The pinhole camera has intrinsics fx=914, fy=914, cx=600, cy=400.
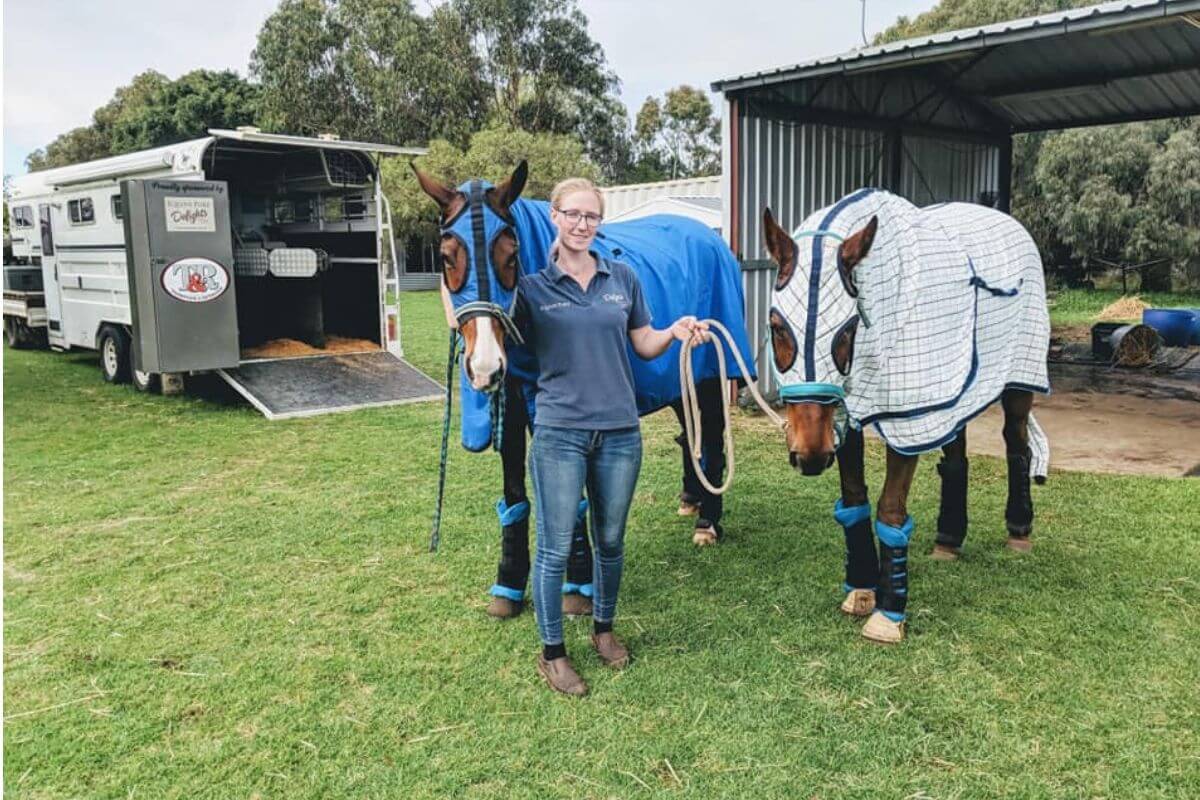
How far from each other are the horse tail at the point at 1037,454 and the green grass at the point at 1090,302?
42.1ft

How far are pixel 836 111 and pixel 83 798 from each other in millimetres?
8901

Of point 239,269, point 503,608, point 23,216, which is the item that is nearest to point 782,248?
point 503,608

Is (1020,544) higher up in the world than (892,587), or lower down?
lower down

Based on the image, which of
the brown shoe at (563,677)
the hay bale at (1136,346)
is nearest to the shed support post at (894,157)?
the hay bale at (1136,346)

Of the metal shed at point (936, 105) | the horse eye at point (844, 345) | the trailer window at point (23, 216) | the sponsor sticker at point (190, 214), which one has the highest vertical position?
the metal shed at point (936, 105)

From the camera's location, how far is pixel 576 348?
9.86ft

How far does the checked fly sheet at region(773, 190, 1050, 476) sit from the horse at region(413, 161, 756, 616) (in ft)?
1.77

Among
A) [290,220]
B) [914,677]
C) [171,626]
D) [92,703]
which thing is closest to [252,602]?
[171,626]

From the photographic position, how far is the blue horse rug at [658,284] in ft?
11.5

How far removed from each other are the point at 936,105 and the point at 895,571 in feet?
29.1

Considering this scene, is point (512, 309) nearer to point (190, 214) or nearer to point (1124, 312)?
point (190, 214)

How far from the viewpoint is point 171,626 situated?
379 centimetres

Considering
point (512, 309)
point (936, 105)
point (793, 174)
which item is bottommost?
point (512, 309)

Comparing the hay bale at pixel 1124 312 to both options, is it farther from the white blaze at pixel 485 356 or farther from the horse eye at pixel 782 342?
the white blaze at pixel 485 356
